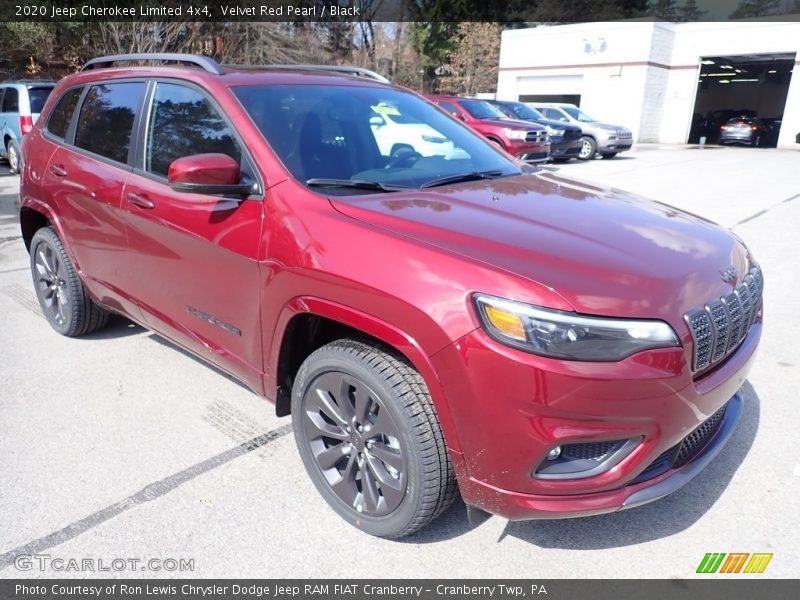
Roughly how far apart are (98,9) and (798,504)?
78.5 feet

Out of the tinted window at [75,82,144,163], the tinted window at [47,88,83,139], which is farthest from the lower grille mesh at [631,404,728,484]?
the tinted window at [47,88,83,139]

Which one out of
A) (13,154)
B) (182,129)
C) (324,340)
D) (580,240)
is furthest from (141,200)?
(13,154)

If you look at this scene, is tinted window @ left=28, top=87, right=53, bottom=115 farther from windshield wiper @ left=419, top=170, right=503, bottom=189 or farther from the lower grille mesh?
the lower grille mesh

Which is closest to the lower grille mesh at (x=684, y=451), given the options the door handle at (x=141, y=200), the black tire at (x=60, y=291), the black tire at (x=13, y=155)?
the door handle at (x=141, y=200)

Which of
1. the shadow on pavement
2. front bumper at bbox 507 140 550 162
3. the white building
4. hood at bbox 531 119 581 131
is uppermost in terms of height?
the white building

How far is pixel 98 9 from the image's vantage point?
810 inches

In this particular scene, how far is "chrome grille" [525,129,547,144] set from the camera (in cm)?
1399

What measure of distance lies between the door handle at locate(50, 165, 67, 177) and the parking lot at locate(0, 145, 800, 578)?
119cm

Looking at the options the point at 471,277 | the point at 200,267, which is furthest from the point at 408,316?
the point at 200,267

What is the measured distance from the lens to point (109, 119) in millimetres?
3752

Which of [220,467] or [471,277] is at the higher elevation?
[471,277]

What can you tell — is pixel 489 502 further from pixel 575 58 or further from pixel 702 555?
pixel 575 58

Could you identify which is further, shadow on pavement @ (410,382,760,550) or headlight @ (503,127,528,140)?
headlight @ (503,127,528,140)
